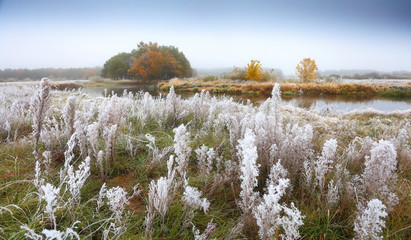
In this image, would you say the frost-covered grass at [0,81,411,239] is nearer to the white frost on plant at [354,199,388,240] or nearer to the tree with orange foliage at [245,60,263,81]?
the white frost on plant at [354,199,388,240]

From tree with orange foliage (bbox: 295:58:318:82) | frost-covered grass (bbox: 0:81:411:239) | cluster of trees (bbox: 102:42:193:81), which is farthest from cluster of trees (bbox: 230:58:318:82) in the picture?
frost-covered grass (bbox: 0:81:411:239)

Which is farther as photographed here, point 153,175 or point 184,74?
point 184,74

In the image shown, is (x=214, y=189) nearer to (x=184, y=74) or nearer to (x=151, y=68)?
(x=151, y=68)

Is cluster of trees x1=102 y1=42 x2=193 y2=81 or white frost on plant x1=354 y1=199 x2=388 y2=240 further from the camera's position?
cluster of trees x1=102 y1=42 x2=193 y2=81

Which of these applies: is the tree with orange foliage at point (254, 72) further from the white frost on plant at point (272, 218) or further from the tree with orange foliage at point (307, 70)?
the white frost on plant at point (272, 218)

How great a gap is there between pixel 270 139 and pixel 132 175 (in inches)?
57.8

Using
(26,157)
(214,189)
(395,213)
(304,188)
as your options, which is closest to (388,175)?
(395,213)

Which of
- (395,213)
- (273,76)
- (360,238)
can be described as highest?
(273,76)

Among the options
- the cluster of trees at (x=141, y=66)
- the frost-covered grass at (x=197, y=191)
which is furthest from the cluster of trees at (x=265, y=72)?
the frost-covered grass at (x=197, y=191)

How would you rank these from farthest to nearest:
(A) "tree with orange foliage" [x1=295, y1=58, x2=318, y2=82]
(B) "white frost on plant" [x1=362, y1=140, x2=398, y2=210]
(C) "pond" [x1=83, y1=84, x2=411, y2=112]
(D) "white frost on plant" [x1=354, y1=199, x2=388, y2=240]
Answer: (A) "tree with orange foliage" [x1=295, y1=58, x2=318, y2=82] → (C) "pond" [x1=83, y1=84, x2=411, y2=112] → (B) "white frost on plant" [x1=362, y1=140, x2=398, y2=210] → (D) "white frost on plant" [x1=354, y1=199, x2=388, y2=240]

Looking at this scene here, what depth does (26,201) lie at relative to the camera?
1.40m

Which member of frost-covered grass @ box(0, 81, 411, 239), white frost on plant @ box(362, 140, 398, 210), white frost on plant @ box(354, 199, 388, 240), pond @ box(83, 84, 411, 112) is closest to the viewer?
white frost on plant @ box(354, 199, 388, 240)

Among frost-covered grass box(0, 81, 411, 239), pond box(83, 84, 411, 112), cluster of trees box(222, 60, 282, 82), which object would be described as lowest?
frost-covered grass box(0, 81, 411, 239)

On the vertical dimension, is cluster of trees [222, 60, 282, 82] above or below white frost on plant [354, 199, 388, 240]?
above
